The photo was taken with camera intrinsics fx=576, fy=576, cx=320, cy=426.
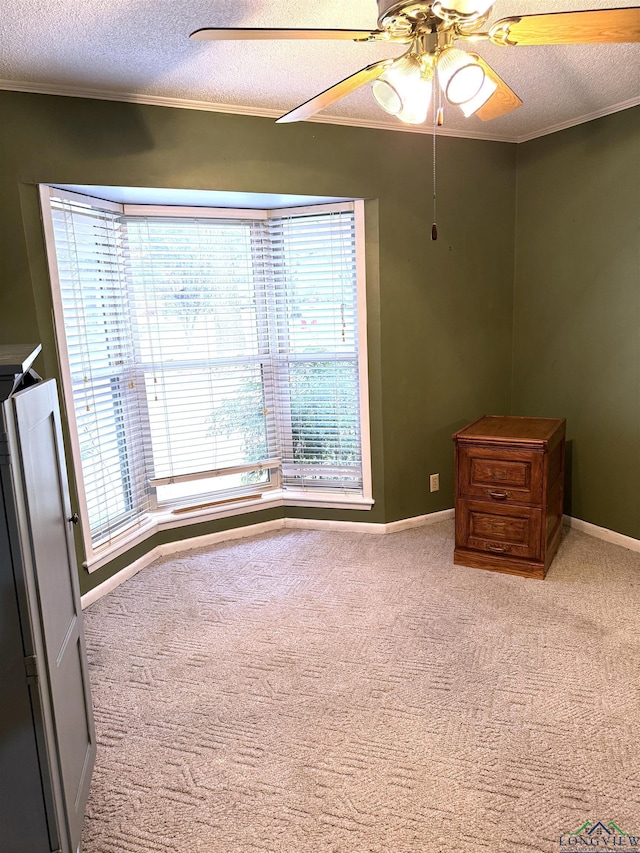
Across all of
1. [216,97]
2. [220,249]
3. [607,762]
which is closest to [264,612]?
[607,762]

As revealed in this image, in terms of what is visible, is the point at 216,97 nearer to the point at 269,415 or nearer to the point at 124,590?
the point at 269,415

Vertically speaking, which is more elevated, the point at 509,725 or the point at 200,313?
the point at 200,313

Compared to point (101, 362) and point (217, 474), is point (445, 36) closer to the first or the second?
point (101, 362)

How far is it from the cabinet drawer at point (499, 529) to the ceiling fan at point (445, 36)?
1.93m

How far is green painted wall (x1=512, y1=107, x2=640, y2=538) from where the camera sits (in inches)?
121

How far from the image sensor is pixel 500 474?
2.94 metres

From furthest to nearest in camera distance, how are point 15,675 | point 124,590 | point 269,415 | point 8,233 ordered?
A: 1. point 269,415
2. point 124,590
3. point 8,233
4. point 15,675

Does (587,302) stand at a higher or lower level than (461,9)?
lower

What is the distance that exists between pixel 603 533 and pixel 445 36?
111 inches

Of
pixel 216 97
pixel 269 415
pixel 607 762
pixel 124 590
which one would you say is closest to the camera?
pixel 607 762

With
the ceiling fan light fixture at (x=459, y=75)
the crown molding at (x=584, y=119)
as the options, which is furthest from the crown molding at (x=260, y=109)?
the ceiling fan light fixture at (x=459, y=75)

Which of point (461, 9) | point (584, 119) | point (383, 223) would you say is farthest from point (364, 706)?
point (584, 119)

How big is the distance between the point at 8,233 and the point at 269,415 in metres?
1.73

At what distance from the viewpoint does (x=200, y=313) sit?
3340 mm
